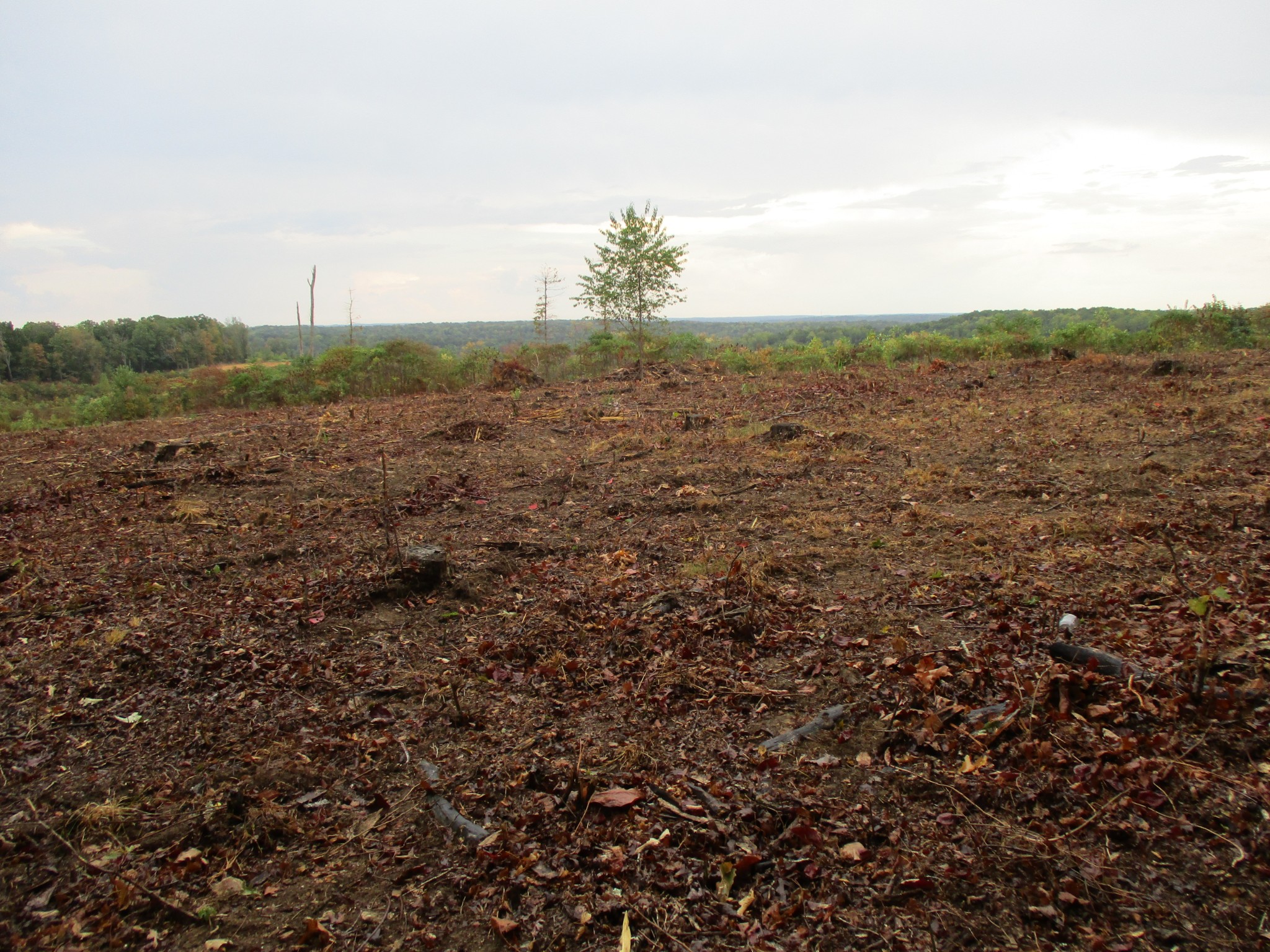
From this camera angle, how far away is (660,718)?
3.10 metres

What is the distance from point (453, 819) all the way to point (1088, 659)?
9.16 ft

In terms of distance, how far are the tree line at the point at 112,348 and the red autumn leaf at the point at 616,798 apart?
49.7 metres

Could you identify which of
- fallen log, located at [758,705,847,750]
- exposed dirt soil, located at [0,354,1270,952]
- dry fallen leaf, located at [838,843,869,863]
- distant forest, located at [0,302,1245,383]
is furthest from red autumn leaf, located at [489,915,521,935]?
distant forest, located at [0,302,1245,383]

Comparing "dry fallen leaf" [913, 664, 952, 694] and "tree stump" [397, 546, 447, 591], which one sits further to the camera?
"tree stump" [397, 546, 447, 591]

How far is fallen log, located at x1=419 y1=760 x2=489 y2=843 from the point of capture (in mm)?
2426

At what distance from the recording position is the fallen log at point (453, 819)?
2426 mm

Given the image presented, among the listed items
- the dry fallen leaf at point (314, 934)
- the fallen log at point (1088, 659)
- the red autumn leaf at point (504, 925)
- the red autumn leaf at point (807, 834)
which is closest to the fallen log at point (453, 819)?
the red autumn leaf at point (504, 925)

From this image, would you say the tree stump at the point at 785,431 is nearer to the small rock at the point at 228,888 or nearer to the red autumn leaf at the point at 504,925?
the red autumn leaf at the point at 504,925

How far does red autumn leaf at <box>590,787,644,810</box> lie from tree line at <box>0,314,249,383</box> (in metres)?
49.7

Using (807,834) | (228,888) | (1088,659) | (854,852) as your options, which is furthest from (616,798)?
(1088,659)

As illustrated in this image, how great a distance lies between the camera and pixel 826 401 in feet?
41.6

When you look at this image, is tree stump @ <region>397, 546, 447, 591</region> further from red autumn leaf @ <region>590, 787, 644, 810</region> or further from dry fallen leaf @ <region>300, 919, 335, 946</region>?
dry fallen leaf @ <region>300, 919, 335, 946</region>

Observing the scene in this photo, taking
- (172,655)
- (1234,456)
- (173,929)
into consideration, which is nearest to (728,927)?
(173,929)

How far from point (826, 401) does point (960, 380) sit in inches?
135
